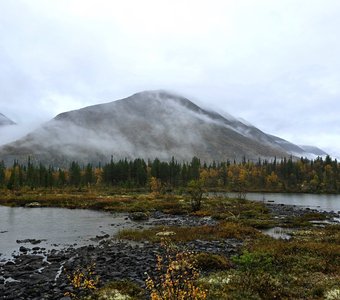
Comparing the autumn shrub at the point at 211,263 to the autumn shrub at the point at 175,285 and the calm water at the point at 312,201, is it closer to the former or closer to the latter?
the autumn shrub at the point at 175,285

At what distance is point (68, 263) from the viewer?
2509cm

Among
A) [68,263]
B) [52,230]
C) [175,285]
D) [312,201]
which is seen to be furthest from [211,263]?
[312,201]

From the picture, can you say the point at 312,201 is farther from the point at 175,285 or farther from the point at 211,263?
the point at 175,285

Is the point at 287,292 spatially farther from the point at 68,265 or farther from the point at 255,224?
the point at 255,224

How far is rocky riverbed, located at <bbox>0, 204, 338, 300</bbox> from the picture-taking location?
19.3m

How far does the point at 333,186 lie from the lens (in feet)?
603

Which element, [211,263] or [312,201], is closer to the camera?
[211,263]

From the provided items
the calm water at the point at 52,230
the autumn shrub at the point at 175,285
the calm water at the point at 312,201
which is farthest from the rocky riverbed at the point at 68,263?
the calm water at the point at 312,201

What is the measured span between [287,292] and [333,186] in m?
186

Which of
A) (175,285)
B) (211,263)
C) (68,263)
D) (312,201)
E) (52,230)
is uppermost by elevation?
(175,285)

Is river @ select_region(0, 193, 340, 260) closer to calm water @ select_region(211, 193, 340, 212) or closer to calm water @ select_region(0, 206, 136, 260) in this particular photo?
calm water @ select_region(0, 206, 136, 260)

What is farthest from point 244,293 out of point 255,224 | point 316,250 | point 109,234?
point 255,224

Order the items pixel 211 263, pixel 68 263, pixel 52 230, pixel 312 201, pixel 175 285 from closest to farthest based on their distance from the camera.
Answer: pixel 175 285, pixel 211 263, pixel 68 263, pixel 52 230, pixel 312 201

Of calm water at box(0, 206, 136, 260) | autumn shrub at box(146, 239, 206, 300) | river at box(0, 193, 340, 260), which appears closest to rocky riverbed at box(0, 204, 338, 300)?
river at box(0, 193, 340, 260)
